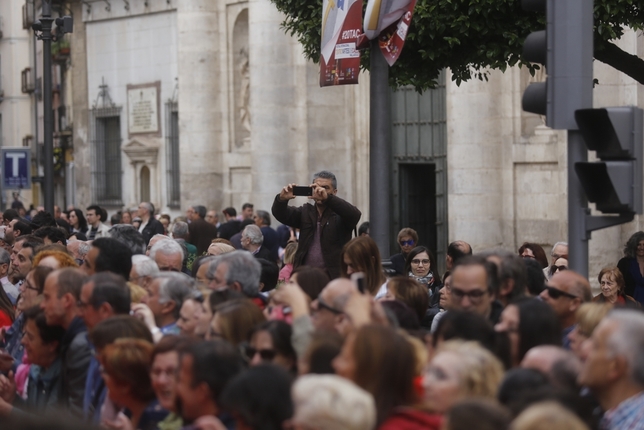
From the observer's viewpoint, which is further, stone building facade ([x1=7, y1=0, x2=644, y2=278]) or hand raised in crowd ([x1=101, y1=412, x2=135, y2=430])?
stone building facade ([x1=7, y1=0, x2=644, y2=278])

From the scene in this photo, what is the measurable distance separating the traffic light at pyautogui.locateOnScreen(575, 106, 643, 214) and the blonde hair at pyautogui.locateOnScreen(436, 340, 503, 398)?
2.25 metres

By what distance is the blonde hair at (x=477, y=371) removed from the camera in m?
5.32

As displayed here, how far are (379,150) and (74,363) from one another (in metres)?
3.57

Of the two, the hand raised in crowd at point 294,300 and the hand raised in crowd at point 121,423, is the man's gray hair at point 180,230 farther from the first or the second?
the hand raised in crowd at point 121,423

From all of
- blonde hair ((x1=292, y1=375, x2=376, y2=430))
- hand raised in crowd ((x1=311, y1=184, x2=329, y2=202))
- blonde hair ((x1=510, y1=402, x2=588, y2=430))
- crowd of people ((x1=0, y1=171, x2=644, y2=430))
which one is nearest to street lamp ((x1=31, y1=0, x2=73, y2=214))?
hand raised in crowd ((x1=311, y1=184, x2=329, y2=202))

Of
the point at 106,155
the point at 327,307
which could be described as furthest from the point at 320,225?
the point at 106,155

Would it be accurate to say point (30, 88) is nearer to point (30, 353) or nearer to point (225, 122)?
point (225, 122)

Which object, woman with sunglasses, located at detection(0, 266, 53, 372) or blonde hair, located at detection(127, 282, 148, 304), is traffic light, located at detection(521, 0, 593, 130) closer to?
blonde hair, located at detection(127, 282, 148, 304)

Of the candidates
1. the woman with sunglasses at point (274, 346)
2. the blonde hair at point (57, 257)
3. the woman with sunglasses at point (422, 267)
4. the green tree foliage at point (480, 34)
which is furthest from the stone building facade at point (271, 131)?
the woman with sunglasses at point (274, 346)

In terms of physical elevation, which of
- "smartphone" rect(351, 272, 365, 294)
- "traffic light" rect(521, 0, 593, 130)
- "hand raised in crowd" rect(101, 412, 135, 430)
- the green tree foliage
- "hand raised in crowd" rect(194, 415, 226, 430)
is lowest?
"hand raised in crowd" rect(101, 412, 135, 430)

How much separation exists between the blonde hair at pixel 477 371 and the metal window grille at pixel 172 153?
25.3 m

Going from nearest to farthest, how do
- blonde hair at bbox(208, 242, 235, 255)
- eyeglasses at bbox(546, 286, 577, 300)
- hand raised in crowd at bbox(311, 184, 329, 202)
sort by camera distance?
1. eyeglasses at bbox(546, 286, 577, 300)
2. hand raised in crowd at bbox(311, 184, 329, 202)
3. blonde hair at bbox(208, 242, 235, 255)

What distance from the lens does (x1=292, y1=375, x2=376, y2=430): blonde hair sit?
474cm

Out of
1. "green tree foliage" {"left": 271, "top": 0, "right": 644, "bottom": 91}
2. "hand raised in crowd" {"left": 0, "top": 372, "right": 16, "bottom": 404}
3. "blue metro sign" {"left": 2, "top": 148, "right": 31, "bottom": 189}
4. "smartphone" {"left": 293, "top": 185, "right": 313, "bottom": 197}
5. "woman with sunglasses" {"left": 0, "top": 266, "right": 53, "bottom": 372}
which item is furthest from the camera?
"blue metro sign" {"left": 2, "top": 148, "right": 31, "bottom": 189}
